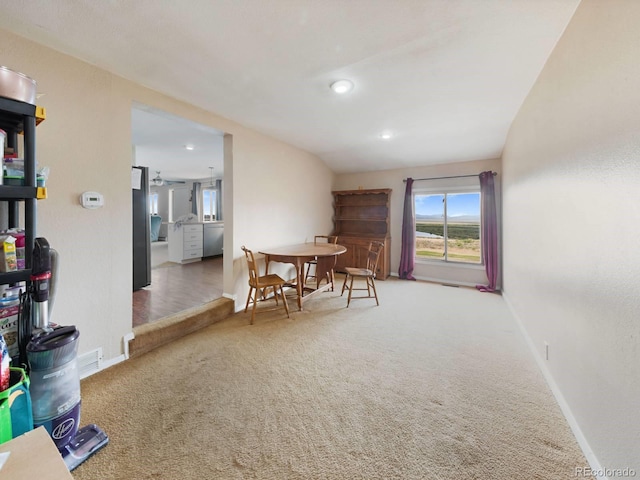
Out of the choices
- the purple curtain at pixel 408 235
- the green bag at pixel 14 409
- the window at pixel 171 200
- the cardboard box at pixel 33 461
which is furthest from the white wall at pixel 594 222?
the window at pixel 171 200

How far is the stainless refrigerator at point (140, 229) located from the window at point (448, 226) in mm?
4684

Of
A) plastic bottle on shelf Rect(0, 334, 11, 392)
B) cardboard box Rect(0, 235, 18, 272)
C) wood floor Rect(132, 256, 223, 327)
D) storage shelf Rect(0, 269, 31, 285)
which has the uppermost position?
cardboard box Rect(0, 235, 18, 272)

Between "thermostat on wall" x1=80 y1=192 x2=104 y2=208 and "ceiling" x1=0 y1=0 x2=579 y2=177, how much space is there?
101 cm

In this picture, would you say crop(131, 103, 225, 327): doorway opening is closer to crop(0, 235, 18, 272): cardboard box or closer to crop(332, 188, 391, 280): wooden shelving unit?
crop(0, 235, 18, 272): cardboard box

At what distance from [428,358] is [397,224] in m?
3.39

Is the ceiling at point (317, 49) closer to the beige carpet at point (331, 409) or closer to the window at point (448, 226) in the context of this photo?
the window at point (448, 226)

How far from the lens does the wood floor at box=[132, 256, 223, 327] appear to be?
2856 mm

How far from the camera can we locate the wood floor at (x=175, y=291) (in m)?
2.86

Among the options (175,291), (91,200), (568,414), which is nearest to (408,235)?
(568,414)

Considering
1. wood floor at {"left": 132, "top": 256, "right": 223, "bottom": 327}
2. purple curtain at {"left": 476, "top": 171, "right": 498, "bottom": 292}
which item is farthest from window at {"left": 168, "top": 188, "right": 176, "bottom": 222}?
purple curtain at {"left": 476, "top": 171, "right": 498, "bottom": 292}

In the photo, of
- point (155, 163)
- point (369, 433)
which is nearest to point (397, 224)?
point (369, 433)

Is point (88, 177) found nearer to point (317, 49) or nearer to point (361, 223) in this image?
point (317, 49)

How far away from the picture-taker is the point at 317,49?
1.85 metres

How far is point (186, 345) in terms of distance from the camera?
97.0 inches
